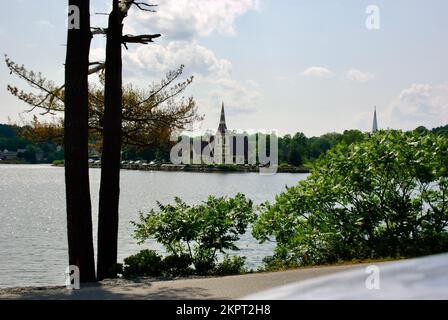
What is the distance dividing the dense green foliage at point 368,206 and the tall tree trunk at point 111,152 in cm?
293

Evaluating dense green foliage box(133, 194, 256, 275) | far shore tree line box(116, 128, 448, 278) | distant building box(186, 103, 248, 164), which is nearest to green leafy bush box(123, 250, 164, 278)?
far shore tree line box(116, 128, 448, 278)

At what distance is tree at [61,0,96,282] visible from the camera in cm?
1096

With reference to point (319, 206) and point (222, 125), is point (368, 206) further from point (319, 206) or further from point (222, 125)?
point (222, 125)

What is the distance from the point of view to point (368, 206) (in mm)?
11062

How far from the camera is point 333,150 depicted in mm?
11898

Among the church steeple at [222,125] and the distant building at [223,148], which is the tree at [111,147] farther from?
the church steeple at [222,125]

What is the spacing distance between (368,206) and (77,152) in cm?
541

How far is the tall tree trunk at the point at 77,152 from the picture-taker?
11.0 m

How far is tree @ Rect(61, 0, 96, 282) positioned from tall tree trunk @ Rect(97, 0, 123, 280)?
3.17ft

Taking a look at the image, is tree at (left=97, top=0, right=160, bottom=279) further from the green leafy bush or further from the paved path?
the paved path
